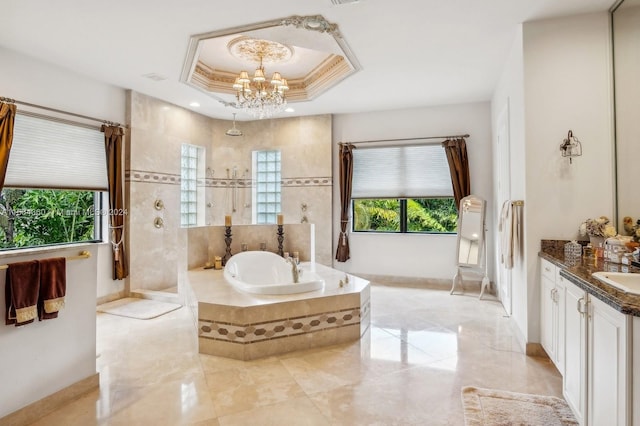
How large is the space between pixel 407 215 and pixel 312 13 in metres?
3.76

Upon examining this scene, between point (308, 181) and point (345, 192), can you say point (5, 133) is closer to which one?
point (308, 181)

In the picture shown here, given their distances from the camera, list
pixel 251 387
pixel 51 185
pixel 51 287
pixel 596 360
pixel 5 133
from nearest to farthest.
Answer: pixel 596 360 → pixel 51 287 → pixel 251 387 → pixel 5 133 → pixel 51 185

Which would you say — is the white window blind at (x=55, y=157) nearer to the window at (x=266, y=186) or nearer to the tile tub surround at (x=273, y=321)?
the tile tub surround at (x=273, y=321)

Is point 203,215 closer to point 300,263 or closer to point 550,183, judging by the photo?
point 300,263

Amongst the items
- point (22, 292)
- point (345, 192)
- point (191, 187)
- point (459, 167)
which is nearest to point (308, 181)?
point (345, 192)

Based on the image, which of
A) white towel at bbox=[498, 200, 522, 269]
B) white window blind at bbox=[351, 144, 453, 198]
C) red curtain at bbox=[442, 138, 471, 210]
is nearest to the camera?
white towel at bbox=[498, 200, 522, 269]

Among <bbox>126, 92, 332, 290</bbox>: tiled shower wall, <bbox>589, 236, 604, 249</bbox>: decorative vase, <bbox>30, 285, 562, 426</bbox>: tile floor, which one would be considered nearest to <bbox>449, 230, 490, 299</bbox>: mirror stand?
<bbox>30, 285, 562, 426</bbox>: tile floor

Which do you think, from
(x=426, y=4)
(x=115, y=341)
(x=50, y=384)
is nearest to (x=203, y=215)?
(x=115, y=341)

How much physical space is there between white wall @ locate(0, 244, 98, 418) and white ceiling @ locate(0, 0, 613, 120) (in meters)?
2.02

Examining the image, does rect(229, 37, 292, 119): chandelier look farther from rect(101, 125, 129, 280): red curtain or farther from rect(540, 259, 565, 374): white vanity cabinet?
rect(540, 259, 565, 374): white vanity cabinet

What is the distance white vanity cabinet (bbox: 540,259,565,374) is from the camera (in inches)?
93.8

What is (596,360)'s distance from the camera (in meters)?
1.65

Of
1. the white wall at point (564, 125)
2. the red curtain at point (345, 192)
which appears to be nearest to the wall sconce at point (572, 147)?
the white wall at point (564, 125)

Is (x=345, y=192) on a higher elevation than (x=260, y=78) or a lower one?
lower
